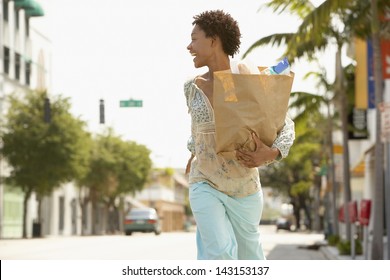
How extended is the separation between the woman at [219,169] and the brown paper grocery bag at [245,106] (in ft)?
0.20

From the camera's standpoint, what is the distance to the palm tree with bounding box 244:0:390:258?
16.3 metres

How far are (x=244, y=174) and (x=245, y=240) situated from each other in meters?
0.32

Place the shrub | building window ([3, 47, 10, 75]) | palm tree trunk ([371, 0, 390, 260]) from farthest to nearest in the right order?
1. building window ([3, 47, 10, 75])
2. the shrub
3. palm tree trunk ([371, 0, 390, 260])

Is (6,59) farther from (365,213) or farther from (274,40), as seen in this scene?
(365,213)

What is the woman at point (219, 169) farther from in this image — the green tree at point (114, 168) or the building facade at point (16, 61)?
the green tree at point (114, 168)

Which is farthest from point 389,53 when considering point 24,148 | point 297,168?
point 297,168

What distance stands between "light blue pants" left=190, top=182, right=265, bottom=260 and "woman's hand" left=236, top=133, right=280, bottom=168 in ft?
0.63

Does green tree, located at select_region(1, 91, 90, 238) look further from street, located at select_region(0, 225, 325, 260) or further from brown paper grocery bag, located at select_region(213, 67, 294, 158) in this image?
brown paper grocery bag, located at select_region(213, 67, 294, 158)

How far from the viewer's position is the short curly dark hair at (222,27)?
5.17 metres

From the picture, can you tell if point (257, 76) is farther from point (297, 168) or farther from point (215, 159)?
point (297, 168)

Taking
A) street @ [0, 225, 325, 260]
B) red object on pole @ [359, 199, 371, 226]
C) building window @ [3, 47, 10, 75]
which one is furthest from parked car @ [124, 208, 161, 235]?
red object on pole @ [359, 199, 371, 226]

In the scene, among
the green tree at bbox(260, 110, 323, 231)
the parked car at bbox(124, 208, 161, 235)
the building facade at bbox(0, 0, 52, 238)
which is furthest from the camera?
the green tree at bbox(260, 110, 323, 231)

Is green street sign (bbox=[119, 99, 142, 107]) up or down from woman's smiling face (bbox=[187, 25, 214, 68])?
up

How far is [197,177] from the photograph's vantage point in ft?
16.8
